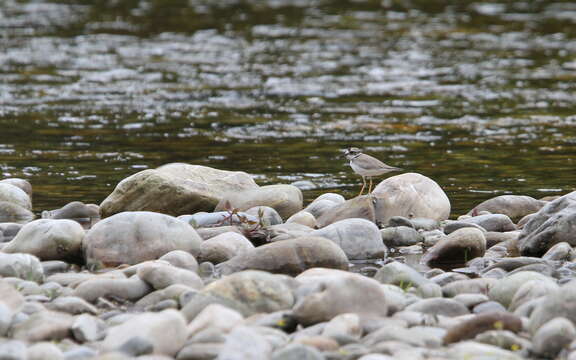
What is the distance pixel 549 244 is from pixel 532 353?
2.73 metres

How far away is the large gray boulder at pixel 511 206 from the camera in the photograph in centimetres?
987

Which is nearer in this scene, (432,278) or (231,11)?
(432,278)

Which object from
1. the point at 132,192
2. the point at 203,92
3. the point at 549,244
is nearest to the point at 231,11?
the point at 203,92

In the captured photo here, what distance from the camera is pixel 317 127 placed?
14789 mm

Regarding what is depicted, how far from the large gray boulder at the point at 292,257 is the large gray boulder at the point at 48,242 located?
1.28m

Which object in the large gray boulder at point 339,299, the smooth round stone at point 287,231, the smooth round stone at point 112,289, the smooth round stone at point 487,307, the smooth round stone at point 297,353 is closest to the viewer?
the smooth round stone at point 297,353

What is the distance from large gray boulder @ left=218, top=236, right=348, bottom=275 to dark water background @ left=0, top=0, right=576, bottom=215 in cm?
333

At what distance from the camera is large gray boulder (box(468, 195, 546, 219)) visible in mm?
9867

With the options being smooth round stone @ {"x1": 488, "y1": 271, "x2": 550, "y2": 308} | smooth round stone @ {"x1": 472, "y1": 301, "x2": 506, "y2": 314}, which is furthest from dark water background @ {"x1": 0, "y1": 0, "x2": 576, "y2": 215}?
smooth round stone @ {"x1": 472, "y1": 301, "x2": 506, "y2": 314}

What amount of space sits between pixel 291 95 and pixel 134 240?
9.52 meters

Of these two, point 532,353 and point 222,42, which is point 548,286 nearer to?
point 532,353

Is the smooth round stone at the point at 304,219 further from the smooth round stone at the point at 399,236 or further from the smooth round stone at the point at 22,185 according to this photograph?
the smooth round stone at the point at 22,185

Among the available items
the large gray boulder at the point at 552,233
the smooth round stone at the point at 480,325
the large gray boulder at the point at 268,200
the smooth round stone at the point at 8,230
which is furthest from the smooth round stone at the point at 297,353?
the large gray boulder at the point at 268,200

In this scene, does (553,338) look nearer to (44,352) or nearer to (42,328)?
(44,352)
